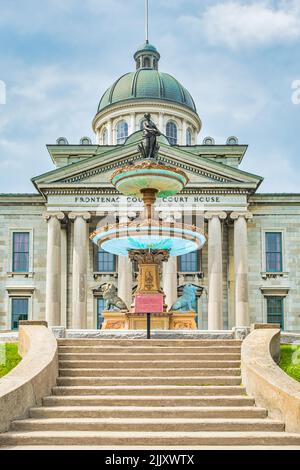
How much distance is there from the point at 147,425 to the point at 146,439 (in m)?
0.68

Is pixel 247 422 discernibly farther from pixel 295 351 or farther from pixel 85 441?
pixel 295 351

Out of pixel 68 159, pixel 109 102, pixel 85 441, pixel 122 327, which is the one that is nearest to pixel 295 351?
pixel 122 327

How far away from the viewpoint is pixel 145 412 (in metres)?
13.1

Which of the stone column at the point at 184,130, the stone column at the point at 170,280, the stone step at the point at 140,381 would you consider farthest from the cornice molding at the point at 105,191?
the stone step at the point at 140,381

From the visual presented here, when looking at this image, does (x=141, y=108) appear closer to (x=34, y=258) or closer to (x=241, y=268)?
(x=34, y=258)

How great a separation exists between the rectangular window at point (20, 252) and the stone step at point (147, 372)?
34.0m

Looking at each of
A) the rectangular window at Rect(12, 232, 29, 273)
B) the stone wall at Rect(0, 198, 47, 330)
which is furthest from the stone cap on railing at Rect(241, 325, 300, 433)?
the rectangular window at Rect(12, 232, 29, 273)

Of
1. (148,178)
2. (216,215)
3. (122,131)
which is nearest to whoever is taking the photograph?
(148,178)

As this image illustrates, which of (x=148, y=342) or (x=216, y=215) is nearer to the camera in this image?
(x=148, y=342)

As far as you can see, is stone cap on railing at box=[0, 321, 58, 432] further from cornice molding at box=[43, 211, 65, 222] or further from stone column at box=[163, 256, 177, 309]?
cornice molding at box=[43, 211, 65, 222]

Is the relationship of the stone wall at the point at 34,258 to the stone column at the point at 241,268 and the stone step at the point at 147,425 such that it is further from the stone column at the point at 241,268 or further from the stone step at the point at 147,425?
the stone step at the point at 147,425

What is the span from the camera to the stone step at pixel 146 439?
11.7 m

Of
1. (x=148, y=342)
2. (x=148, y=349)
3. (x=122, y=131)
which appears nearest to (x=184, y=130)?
(x=122, y=131)

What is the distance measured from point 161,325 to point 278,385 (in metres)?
9.01
